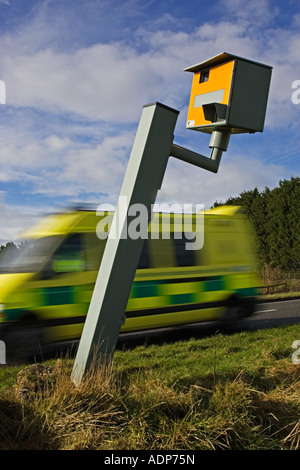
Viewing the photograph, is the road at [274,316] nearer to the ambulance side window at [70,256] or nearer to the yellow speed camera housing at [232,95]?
the ambulance side window at [70,256]

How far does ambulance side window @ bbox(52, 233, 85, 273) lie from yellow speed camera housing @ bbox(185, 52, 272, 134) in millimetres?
3655

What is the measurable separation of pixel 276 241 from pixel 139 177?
23.0m

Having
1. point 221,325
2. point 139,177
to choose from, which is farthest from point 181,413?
point 221,325

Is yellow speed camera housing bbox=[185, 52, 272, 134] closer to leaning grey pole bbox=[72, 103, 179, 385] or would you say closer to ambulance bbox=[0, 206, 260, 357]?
leaning grey pole bbox=[72, 103, 179, 385]

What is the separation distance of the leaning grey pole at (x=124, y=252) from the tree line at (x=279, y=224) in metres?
21.4

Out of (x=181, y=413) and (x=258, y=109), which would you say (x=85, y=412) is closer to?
(x=181, y=413)

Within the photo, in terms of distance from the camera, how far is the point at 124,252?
13.1ft

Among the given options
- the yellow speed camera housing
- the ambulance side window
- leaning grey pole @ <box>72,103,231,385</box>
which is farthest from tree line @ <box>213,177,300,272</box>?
leaning grey pole @ <box>72,103,231,385</box>

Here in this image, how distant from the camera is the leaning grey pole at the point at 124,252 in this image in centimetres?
395

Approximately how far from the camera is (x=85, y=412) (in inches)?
129

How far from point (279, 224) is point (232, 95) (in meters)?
22.6

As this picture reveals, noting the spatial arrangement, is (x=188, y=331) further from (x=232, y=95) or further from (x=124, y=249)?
(x=232, y=95)

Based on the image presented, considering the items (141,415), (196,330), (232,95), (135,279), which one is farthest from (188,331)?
(141,415)

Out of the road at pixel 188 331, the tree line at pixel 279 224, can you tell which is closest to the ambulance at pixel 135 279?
the road at pixel 188 331
